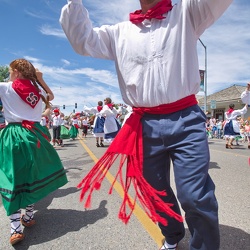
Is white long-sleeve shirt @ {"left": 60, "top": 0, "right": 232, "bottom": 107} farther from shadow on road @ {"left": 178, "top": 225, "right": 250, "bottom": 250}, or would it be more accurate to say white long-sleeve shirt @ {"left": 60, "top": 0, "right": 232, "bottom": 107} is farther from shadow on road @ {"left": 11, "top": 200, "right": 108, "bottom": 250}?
shadow on road @ {"left": 11, "top": 200, "right": 108, "bottom": 250}

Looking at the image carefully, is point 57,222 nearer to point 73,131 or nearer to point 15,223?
point 15,223

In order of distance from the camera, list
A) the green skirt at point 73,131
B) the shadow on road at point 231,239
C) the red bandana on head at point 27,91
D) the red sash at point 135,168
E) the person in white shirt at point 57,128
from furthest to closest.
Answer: the green skirt at point 73,131 → the person in white shirt at point 57,128 → the red bandana on head at point 27,91 → the shadow on road at point 231,239 → the red sash at point 135,168

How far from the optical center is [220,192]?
4160mm

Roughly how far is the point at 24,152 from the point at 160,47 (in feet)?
5.84

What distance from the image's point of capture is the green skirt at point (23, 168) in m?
2.65

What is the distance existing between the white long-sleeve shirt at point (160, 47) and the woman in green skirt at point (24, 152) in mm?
1245

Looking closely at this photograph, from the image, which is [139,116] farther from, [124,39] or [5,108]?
[5,108]

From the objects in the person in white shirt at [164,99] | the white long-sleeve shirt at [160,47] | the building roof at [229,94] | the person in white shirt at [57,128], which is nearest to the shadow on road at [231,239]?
the person in white shirt at [164,99]

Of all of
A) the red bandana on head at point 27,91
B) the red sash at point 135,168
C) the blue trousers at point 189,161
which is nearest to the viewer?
the blue trousers at point 189,161

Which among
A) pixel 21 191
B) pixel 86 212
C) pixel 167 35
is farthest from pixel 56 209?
pixel 167 35

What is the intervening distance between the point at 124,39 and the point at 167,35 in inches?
12.4

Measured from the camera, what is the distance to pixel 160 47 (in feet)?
5.93

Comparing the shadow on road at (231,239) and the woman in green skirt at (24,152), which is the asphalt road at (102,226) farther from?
the woman in green skirt at (24,152)

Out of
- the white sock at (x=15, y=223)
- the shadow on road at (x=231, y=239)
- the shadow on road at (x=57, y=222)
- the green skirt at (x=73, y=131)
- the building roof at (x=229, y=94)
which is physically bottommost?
the shadow on road at (x=57, y=222)
